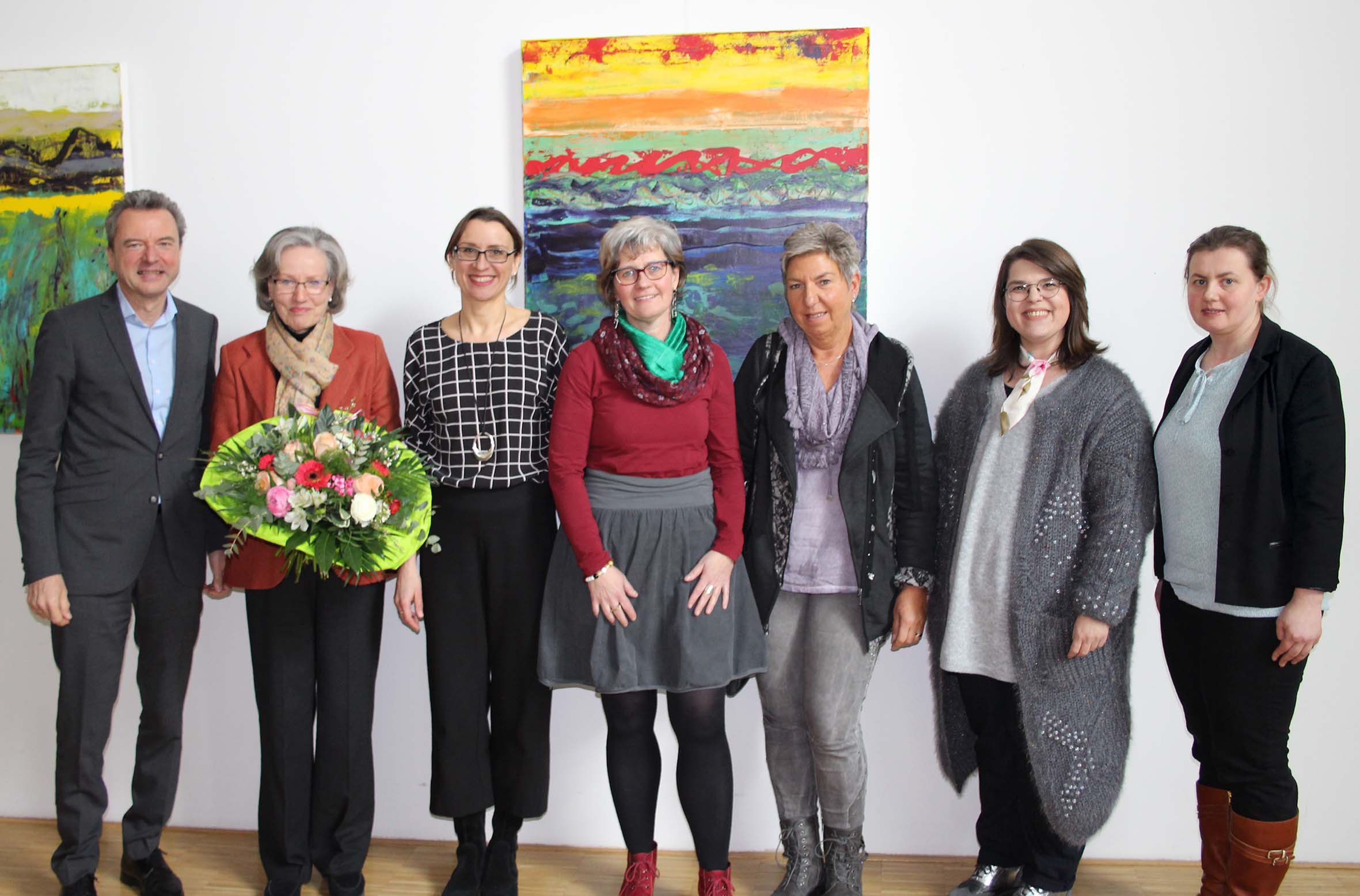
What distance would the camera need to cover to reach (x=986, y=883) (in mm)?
2326

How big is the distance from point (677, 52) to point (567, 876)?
2464 mm

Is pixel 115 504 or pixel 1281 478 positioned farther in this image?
pixel 115 504

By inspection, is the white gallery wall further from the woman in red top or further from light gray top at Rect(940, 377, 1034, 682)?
the woman in red top

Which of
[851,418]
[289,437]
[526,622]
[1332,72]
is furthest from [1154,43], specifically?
[289,437]

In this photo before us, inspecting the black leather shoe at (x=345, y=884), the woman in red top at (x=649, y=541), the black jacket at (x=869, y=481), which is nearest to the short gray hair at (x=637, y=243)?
the woman in red top at (x=649, y=541)

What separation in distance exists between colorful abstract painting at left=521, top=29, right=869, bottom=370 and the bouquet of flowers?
2.75 feet

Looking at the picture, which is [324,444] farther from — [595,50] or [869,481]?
[595,50]

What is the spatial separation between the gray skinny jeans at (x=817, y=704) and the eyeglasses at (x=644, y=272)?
0.86 meters

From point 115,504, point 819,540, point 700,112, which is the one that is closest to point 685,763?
point 819,540

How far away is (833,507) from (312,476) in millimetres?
1214

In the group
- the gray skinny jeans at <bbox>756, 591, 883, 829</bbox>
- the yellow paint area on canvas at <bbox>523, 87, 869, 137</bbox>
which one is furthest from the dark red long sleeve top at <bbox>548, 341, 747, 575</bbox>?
the yellow paint area on canvas at <bbox>523, 87, 869, 137</bbox>

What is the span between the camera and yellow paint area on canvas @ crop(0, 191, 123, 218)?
279 centimetres

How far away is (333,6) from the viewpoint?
271 cm

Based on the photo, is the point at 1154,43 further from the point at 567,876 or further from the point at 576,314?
the point at 567,876
